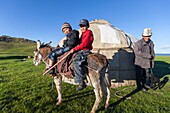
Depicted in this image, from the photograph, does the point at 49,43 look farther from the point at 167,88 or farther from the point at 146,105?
the point at 167,88

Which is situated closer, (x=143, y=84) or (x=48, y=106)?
(x=48, y=106)

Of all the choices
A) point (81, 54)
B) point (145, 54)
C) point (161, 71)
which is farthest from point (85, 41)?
point (161, 71)

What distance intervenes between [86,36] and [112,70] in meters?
4.51

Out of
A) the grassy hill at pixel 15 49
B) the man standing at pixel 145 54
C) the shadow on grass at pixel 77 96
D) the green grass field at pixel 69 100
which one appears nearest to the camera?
the green grass field at pixel 69 100

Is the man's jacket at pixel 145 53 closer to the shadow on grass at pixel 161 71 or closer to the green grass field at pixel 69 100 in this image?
the green grass field at pixel 69 100

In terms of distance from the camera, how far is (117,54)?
9.19 meters

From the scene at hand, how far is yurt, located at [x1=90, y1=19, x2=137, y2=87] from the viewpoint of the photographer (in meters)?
9.17

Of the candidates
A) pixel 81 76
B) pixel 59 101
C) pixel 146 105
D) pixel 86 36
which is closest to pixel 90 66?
pixel 81 76

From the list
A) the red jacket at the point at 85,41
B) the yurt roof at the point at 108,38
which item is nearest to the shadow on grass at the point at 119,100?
the red jacket at the point at 85,41

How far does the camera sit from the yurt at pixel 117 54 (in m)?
9.17

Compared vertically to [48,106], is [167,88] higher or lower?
lower

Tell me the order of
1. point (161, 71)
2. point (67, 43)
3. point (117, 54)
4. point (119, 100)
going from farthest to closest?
point (161, 71) < point (117, 54) < point (119, 100) < point (67, 43)

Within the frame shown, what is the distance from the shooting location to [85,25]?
5246 millimetres

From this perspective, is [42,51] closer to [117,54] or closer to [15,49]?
[117,54]
